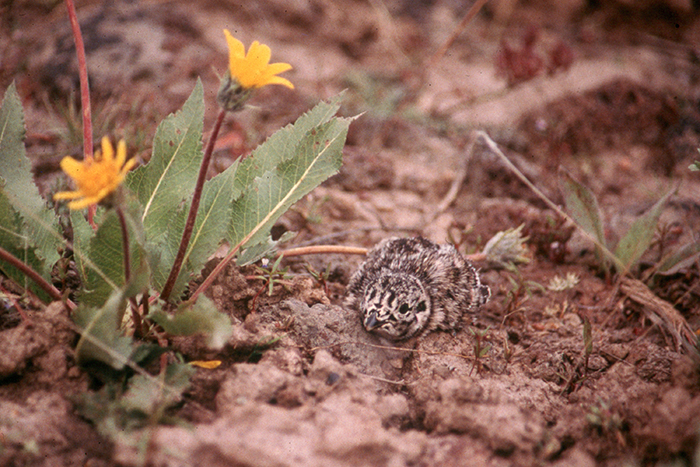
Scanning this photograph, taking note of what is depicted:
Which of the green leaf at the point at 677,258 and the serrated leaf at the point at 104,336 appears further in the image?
the green leaf at the point at 677,258

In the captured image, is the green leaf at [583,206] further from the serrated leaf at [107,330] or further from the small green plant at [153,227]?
the serrated leaf at [107,330]

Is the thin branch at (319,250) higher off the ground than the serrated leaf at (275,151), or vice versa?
the serrated leaf at (275,151)

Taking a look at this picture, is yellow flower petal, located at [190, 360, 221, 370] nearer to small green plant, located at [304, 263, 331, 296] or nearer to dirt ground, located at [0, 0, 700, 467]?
dirt ground, located at [0, 0, 700, 467]

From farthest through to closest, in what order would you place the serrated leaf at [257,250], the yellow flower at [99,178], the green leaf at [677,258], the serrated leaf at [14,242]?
the green leaf at [677,258] → the serrated leaf at [257,250] → the serrated leaf at [14,242] → the yellow flower at [99,178]

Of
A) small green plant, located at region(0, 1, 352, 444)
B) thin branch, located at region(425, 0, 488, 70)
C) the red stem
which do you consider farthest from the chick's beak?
thin branch, located at region(425, 0, 488, 70)

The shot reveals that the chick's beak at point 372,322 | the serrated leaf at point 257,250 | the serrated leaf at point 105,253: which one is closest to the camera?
the serrated leaf at point 105,253

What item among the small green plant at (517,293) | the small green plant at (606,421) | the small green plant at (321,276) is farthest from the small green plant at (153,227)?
the small green plant at (606,421)

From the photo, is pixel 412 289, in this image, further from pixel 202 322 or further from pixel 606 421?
pixel 202 322
